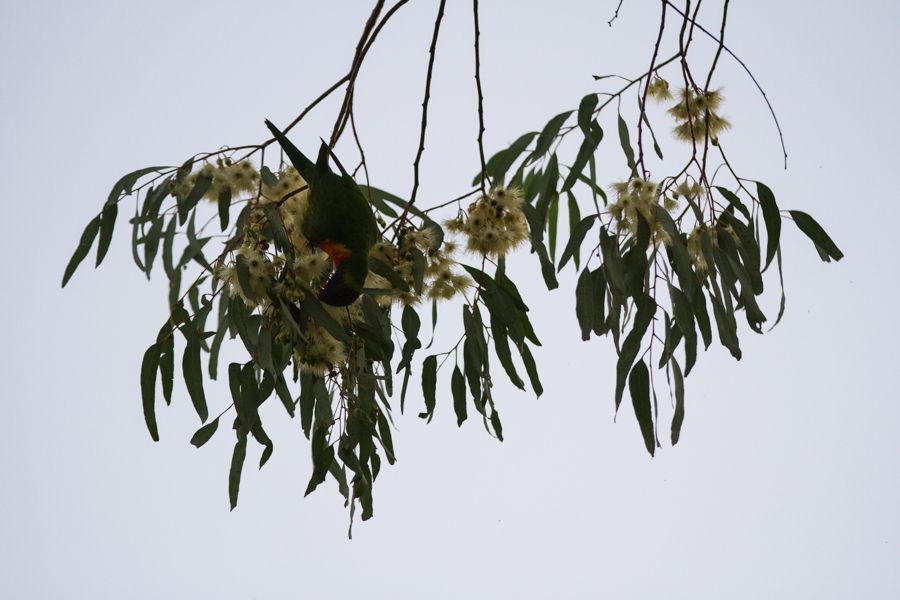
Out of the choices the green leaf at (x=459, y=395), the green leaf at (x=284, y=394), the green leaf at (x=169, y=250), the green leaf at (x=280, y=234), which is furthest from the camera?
the green leaf at (x=459, y=395)

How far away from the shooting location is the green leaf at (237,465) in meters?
1.25

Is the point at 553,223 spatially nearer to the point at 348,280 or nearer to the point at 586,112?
the point at 586,112

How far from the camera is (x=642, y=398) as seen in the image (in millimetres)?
1149

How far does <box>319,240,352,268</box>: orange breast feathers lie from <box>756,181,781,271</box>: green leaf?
54 cm

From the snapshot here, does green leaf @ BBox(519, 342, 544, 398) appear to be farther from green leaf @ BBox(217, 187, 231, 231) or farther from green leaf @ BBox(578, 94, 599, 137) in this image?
green leaf @ BBox(217, 187, 231, 231)

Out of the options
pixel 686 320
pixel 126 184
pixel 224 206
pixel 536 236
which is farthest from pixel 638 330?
pixel 126 184

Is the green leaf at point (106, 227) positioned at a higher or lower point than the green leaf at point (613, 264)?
higher

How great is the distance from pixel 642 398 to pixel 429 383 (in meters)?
0.36

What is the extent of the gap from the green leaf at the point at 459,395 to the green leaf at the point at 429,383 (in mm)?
28

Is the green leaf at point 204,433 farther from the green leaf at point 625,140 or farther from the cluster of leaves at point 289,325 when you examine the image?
the green leaf at point 625,140

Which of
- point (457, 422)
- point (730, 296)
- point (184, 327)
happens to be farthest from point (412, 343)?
point (730, 296)

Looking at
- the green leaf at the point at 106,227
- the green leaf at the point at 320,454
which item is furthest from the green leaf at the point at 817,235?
the green leaf at the point at 106,227

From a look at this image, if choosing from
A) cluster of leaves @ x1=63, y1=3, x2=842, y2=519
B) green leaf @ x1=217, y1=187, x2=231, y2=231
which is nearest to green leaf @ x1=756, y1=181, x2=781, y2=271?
cluster of leaves @ x1=63, y1=3, x2=842, y2=519

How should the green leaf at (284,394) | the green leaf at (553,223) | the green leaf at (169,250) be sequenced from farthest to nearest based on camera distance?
the green leaf at (553,223) < the green leaf at (169,250) < the green leaf at (284,394)
